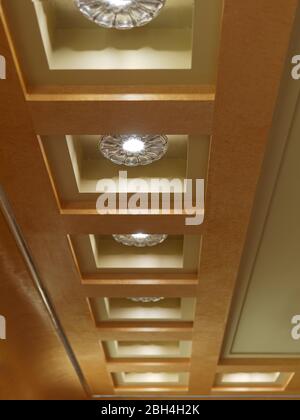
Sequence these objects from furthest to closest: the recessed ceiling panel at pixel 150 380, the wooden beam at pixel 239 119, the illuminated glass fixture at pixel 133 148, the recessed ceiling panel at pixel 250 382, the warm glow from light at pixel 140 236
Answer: the recessed ceiling panel at pixel 150 380
the recessed ceiling panel at pixel 250 382
the warm glow from light at pixel 140 236
the illuminated glass fixture at pixel 133 148
the wooden beam at pixel 239 119

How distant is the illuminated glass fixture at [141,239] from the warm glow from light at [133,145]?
3.18 feet

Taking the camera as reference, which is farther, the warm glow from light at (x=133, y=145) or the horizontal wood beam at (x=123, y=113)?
the warm glow from light at (x=133, y=145)

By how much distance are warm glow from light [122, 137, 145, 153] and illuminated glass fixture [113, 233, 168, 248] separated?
0.97 meters

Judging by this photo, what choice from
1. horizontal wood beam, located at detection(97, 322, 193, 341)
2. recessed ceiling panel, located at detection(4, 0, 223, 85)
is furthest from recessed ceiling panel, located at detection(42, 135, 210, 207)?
horizontal wood beam, located at detection(97, 322, 193, 341)

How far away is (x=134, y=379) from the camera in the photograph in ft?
22.1

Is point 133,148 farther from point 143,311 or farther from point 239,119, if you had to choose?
point 143,311

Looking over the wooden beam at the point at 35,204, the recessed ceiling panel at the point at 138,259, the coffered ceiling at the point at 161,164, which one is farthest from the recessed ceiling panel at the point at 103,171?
the recessed ceiling panel at the point at 138,259

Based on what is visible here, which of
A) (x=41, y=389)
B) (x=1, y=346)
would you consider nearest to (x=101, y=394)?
(x=41, y=389)

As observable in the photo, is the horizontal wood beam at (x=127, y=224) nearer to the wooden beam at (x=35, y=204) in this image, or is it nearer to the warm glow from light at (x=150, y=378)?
the wooden beam at (x=35, y=204)

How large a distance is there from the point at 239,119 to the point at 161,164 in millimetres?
736

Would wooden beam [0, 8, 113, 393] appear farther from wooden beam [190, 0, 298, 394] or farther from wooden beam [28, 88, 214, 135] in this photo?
wooden beam [190, 0, 298, 394]

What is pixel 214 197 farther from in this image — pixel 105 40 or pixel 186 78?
pixel 105 40

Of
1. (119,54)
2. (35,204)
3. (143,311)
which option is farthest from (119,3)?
(143,311)

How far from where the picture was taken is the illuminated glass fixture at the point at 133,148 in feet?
7.67
